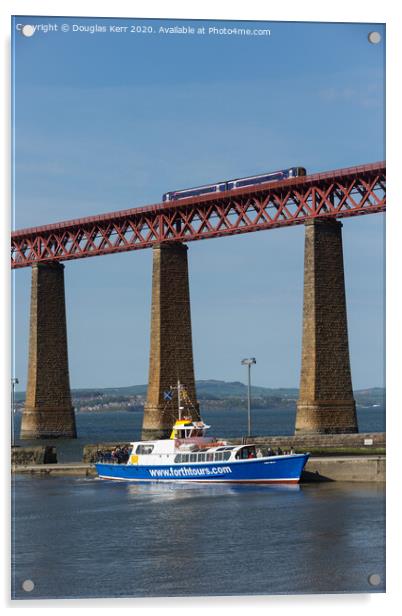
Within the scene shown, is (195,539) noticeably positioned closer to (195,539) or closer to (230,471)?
(195,539)

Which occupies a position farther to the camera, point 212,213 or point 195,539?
point 212,213

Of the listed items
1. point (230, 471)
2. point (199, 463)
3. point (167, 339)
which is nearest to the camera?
point (230, 471)

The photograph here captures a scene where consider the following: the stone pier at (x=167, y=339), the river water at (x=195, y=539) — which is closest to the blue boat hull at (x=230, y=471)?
the river water at (x=195, y=539)

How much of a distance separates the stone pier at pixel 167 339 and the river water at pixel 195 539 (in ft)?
107

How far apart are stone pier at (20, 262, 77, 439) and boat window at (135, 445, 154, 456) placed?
114 ft

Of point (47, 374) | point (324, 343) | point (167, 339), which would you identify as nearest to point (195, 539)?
point (324, 343)

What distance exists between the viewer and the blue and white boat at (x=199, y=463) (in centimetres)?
5206

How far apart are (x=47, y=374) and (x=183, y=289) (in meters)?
13.1

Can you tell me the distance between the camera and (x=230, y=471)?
176ft

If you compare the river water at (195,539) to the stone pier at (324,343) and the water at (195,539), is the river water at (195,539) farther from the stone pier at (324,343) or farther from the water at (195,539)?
the stone pier at (324,343)

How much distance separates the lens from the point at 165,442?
55812 millimetres

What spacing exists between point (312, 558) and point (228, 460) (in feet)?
83.9
